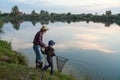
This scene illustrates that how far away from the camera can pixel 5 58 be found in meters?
17.4

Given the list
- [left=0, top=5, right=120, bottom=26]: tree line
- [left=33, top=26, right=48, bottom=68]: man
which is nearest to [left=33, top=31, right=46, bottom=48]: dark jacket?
[left=33, top=26, right=48, bottom=68]: man

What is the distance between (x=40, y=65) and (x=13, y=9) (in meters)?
155

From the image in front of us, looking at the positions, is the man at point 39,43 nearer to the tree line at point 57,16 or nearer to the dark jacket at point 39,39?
the dark jacket at point 39,39

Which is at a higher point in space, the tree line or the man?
the man

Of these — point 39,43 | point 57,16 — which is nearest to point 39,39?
point 39,43

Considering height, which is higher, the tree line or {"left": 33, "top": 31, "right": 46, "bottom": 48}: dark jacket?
{"left": 33, "top": 31, "right": 46, "bottom": 48}: dark jacket

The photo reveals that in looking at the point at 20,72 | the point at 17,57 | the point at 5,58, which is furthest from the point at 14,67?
the point at 17,57

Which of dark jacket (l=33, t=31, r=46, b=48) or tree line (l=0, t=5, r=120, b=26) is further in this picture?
tree line (l=0, t=5, r=120, b=26)

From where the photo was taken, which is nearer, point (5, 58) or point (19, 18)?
point (5, 58)

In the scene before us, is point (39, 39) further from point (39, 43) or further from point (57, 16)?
point (57, 16)

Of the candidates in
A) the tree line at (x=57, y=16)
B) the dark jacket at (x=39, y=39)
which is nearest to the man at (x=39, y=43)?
the dark jacket at (x=39, y=39)

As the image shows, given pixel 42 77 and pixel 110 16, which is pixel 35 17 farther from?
pixel 42 77

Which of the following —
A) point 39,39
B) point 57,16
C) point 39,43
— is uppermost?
point 39,39

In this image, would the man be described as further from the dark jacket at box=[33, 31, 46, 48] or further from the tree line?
the tree line
